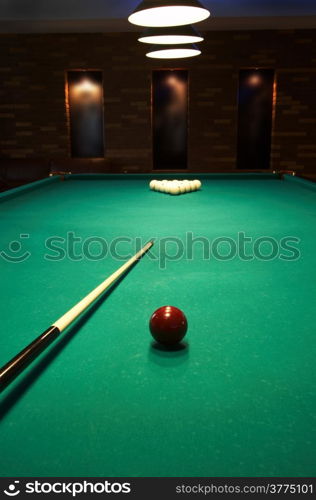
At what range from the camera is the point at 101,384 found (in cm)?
87

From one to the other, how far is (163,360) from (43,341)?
0.26 m

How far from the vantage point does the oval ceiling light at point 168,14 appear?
257 centimetres

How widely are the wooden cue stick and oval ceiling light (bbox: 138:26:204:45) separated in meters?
2.16

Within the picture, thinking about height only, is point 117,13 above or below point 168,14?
above

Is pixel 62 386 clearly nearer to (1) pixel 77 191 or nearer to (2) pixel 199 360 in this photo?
(2) pixel 199 360

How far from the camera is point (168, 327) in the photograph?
1011 mm

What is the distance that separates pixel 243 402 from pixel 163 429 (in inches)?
6.4

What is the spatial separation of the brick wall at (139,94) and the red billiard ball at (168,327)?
619cm

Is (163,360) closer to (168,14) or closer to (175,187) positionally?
(168,14)

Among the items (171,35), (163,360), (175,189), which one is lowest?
(163,360)

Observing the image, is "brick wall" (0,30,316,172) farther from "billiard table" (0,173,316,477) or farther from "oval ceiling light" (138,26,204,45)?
"billiard table" (0,173,316,477)

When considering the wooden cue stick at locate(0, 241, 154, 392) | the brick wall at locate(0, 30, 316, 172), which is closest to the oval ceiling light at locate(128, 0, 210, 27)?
the wooden cue stick at locate(0, 241, 154, 392)

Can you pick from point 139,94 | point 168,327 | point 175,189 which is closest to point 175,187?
point 175,189

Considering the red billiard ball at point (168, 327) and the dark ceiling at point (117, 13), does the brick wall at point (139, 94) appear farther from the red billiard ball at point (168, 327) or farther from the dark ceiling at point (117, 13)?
the red billiard ball at point (168, 327)
